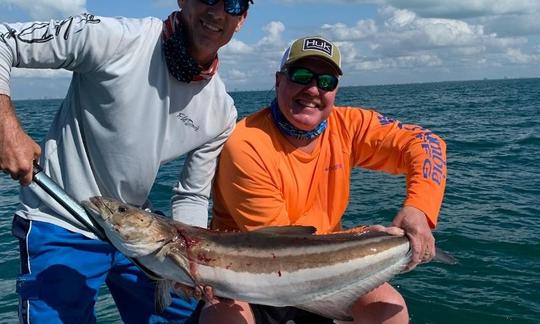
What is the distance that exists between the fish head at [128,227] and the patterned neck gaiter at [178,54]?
1.09m

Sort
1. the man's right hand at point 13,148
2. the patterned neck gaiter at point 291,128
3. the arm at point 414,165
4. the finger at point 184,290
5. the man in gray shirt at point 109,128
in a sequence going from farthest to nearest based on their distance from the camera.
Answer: the patterned neck gaiter at point 291,128, the arm at point 414,165, the man in gray shirt at point 109,128, the finger at point 184,290, the man's right hand at point 13,148

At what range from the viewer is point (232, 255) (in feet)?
11.8

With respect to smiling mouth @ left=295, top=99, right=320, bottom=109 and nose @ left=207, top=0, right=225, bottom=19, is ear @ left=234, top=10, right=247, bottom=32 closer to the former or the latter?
nose @ left=207, top=0, right=225, bottom=19

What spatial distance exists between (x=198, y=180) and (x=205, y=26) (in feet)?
4.23

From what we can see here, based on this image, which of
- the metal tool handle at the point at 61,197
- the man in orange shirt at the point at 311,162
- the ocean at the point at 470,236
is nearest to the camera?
the metal tool handle at the point at 61,197

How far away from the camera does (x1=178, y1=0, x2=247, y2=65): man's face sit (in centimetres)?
392

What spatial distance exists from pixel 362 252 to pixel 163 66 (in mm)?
1960

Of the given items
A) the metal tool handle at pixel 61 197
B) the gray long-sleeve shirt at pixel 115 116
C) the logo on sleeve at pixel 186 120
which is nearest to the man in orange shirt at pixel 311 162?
the logo on sleeve at pixel 186 120

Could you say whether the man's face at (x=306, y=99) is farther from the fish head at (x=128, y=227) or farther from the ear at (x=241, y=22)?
the fish head at (x=128, y=227)

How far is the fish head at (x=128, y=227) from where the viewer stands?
11.5 ft

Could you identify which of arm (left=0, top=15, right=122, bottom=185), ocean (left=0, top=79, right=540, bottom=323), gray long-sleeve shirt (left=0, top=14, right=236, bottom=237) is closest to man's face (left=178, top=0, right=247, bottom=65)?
gray long-sleeve shirt (left=0, top=14, right=236, bottom=237)

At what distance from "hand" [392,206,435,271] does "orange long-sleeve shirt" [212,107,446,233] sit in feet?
0.49

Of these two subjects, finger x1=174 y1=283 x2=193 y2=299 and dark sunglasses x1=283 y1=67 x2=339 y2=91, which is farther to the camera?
dark sunglasses x1=283 y1=67 x2=339 y2=91

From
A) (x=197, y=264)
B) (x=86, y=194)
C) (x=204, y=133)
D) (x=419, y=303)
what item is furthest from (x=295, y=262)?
(x=419, y=303)
